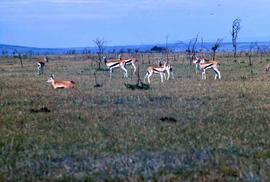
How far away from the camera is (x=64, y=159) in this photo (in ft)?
34.8

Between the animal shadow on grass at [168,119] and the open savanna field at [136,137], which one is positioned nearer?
the open savanna field at [136,137]

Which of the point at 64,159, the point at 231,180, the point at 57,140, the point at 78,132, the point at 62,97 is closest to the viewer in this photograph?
the point at 231,180

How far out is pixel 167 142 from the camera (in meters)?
12.3

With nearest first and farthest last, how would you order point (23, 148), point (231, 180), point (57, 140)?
point (231, 180)
point (23, 148)
point (57, 140)

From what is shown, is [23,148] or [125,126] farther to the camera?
[125,126]

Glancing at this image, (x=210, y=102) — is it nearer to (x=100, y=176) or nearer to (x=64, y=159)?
(x=64, y=159)

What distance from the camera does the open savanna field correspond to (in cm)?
934

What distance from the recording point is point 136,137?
1291 cm

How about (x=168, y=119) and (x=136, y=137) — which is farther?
(x=168, y=119)

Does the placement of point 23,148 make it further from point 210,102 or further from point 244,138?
point 210,102

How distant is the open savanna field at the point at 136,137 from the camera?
30.7 feet

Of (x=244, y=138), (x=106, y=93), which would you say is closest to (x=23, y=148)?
(x=244, y=138)

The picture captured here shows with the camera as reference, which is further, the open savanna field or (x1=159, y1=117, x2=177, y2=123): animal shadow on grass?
(x1=159, y1=117, x2=177, y2=123): animal shadow on grass

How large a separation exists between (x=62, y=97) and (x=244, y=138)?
11232 mm
